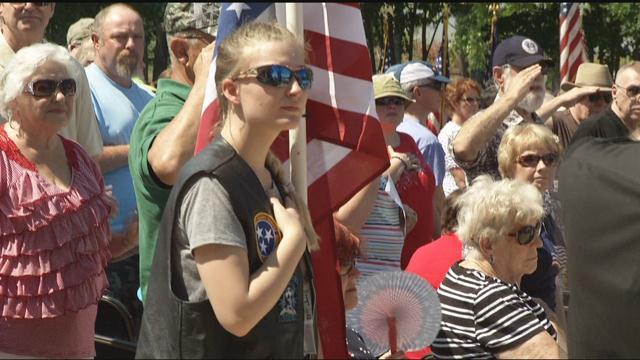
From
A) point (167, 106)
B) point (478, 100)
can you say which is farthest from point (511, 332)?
point (478, 100)

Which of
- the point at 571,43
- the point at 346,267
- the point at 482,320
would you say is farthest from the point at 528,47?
the point at 571,43

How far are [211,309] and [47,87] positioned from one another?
2227 mm

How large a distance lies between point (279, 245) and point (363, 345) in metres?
1.75

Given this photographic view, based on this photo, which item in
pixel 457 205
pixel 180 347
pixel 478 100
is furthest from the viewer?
pixel 478 100

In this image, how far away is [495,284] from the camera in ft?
17.1

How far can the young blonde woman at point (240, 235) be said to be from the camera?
360cm

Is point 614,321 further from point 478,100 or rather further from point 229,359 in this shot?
point 478,100

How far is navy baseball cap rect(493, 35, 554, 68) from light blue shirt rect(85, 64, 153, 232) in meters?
2.55

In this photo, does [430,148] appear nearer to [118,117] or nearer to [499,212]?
[118,117]

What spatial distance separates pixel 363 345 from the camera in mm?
5348

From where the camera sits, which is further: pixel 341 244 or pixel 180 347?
pixel 341 244

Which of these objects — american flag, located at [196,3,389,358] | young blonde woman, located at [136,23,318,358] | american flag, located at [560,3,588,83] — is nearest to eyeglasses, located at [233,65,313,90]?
young blonde woman, located at [136,23,318,358]

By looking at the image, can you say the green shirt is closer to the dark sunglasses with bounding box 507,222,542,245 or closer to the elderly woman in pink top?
the elderly woman in pink top

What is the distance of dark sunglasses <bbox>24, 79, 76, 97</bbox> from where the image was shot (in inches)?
218
